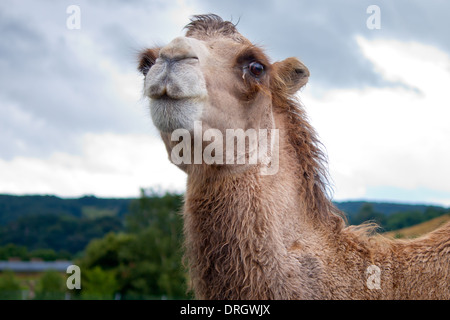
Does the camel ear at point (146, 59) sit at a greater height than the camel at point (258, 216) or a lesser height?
greater

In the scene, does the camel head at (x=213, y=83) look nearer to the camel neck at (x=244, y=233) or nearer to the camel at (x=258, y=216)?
the camel at (x=258, y=216)

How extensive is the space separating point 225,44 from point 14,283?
196ft

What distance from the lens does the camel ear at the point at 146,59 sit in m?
5.31

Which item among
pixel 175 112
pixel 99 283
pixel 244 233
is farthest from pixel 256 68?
pixel 99 283

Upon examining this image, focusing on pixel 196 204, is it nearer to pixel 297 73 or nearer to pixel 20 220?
pixel 297 73

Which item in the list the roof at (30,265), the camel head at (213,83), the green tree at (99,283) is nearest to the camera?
the camel head at (213,83)

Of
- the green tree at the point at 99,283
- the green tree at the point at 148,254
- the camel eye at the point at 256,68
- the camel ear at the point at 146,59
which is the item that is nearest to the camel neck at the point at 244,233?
the camel eye at the point at 256,68

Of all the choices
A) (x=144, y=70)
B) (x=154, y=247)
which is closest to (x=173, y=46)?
(x=144, y=70)

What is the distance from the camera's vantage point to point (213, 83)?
14.7 ft

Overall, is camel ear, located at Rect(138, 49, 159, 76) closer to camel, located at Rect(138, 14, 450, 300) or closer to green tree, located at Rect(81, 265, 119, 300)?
camel, located at Rect(138, 14, 450, 300)

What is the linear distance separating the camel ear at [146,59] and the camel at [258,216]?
2.27 ft

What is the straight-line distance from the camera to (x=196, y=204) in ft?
15.5

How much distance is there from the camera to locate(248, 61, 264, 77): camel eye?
4.80 meters
